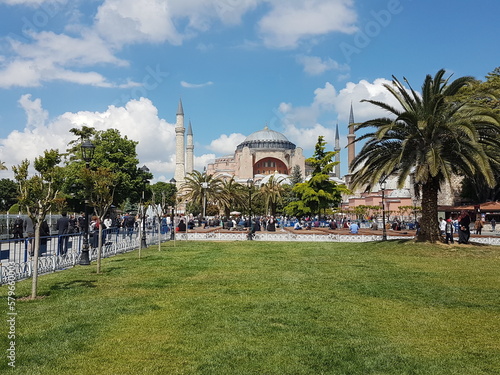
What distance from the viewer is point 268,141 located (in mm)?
106750

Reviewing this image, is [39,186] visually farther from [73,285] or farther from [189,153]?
[189,153]

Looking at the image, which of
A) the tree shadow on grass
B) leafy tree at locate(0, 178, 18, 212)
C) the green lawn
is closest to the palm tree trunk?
the green lawn

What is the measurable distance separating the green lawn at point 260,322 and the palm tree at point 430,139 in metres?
4.82

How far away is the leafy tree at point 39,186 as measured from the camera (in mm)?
7676

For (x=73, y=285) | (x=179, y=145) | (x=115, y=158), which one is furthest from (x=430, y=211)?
(x=179, y=145)

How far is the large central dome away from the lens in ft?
350

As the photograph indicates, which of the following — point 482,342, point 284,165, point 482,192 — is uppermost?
point 284,165

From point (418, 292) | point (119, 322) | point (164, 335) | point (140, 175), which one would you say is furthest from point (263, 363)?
point (140, 175)

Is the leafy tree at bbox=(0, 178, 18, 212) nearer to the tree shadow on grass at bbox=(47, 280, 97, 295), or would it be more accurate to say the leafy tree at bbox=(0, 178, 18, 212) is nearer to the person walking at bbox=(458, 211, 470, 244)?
the tree shadow on grass at bbox=(47, 280, 97, 295)

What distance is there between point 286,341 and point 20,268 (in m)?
7.40

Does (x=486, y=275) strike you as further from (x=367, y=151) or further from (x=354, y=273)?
(x=367, y=151)

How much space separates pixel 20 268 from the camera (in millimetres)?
9789

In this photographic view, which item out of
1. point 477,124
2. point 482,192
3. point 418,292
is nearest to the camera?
point 418,292

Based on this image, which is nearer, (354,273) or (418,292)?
(418,292)
